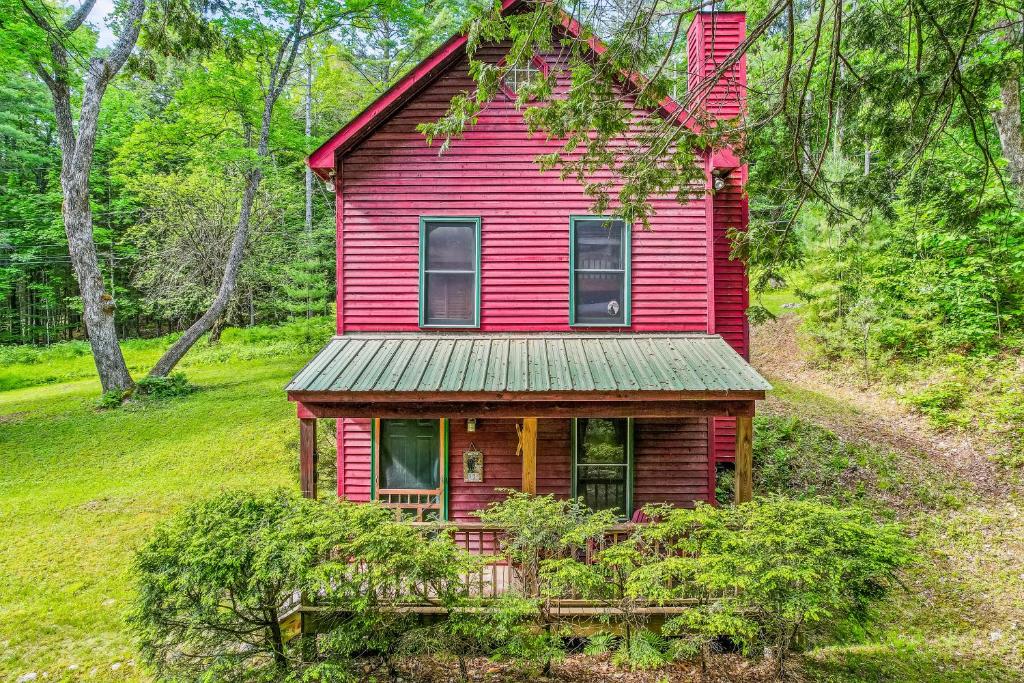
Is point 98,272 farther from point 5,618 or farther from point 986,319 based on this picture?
point 986,319

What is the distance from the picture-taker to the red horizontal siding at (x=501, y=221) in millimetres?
7285

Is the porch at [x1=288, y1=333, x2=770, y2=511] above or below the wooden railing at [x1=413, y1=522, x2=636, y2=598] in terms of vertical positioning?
above

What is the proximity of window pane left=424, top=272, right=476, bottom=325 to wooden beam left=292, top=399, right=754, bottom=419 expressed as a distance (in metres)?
1.90

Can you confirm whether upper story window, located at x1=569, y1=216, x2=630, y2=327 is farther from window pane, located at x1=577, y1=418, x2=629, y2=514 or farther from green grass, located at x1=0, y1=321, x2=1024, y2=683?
green grass, located at x1=0, y1=321, x2=1024, y2=683

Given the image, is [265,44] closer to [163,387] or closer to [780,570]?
[163,387]

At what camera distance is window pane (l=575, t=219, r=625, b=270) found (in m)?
7.34

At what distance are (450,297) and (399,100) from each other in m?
2.95

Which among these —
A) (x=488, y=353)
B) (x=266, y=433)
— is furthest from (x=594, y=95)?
(x=266, y=433)

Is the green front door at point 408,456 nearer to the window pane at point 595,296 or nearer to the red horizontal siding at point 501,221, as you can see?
the red horizontal siding at point 501,221

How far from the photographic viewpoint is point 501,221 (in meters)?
7.32

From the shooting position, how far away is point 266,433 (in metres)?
11.2

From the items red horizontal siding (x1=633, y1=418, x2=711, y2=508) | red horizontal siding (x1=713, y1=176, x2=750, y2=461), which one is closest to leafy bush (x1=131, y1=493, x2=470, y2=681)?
red horizontal siding (x1=633, y1=418, x2=711, y2=508)

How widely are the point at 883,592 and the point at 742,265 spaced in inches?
203

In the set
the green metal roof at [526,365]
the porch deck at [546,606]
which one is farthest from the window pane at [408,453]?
the porch deck at [546,606]
